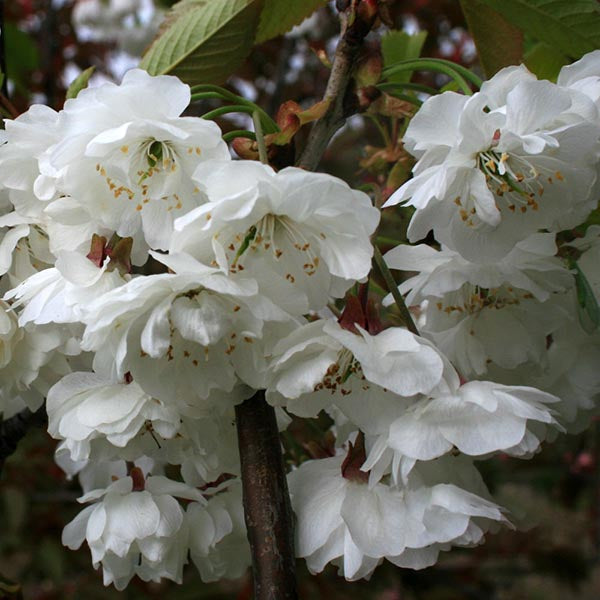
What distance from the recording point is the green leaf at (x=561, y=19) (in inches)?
46.9

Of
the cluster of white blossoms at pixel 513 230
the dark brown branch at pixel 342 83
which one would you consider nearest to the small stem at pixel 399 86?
the dark brown branch at pixel 342 83

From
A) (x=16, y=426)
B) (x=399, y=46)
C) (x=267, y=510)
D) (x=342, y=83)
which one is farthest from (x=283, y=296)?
(x=399, y=46)

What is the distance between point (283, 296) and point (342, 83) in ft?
1.26

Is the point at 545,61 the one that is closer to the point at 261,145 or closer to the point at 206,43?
the point at 206,43

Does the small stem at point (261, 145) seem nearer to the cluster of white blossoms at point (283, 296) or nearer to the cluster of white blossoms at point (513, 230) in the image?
the cluster of white blossoms at point (283, 296)

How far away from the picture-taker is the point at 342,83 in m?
1.13

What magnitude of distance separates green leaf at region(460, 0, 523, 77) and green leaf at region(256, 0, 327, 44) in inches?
9.4

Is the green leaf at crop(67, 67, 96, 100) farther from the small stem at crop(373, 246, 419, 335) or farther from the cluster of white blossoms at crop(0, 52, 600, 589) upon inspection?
the small stem at crop(373, 246, 419, 335)

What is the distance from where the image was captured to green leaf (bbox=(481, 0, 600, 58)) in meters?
1.19

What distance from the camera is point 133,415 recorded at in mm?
1000

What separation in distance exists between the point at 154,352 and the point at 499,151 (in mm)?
458

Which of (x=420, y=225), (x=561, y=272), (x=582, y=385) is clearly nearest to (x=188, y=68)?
(x=420, y=225)

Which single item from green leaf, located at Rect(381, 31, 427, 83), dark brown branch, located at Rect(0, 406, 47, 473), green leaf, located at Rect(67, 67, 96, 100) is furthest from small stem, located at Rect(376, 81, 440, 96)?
dark brown branch, located at Rect(0, 406, 47, 473)

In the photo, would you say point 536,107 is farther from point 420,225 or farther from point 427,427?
point 427,427
